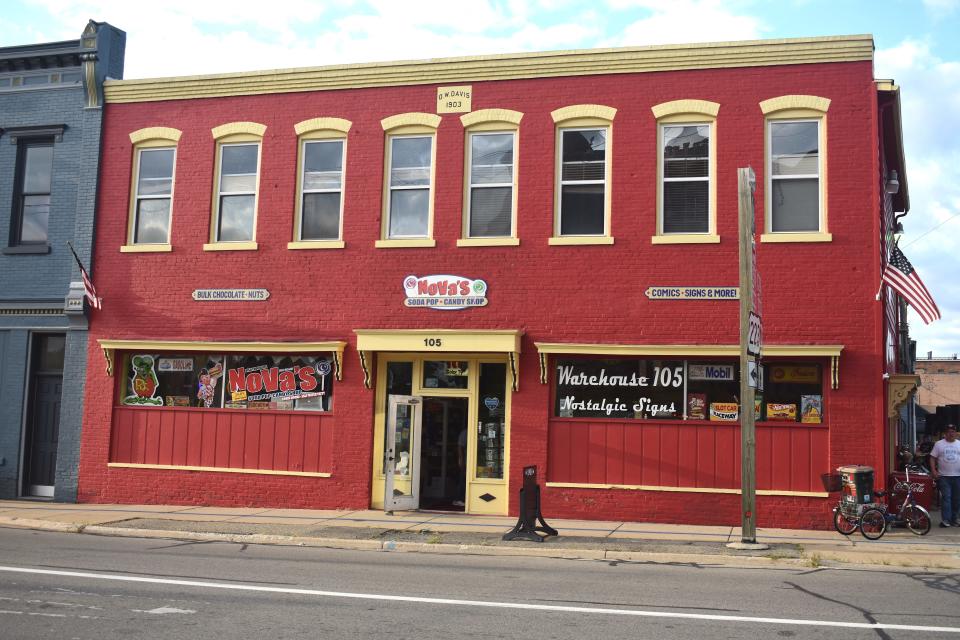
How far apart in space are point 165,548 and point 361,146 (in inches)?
313

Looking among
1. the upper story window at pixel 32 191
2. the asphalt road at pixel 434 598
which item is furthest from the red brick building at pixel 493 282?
the asphalt road at pixel 434 598

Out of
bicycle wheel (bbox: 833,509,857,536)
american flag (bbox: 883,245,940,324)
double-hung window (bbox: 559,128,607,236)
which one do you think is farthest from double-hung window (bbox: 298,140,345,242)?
bicycle wheel (bbox: 833,509,857,536)

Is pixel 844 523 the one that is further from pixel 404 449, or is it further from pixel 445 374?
pixel 404 449

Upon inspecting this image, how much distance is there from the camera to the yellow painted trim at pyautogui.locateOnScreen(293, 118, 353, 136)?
16.6 m

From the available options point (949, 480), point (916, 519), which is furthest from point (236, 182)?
point (949, 480)

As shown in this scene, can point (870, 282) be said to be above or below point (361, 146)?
below

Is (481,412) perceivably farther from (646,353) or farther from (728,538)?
(728,538)

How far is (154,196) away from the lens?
57.3ft

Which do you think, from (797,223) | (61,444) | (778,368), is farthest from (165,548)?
(797,223)

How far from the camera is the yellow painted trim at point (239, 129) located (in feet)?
55.6

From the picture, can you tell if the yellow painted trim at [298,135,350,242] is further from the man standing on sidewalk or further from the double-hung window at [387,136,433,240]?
the man standing on sidewalk

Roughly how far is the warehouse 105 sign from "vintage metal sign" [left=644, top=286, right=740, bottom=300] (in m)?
2.91

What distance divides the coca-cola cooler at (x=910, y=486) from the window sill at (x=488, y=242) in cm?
723

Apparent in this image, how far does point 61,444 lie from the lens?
56.7 ft
